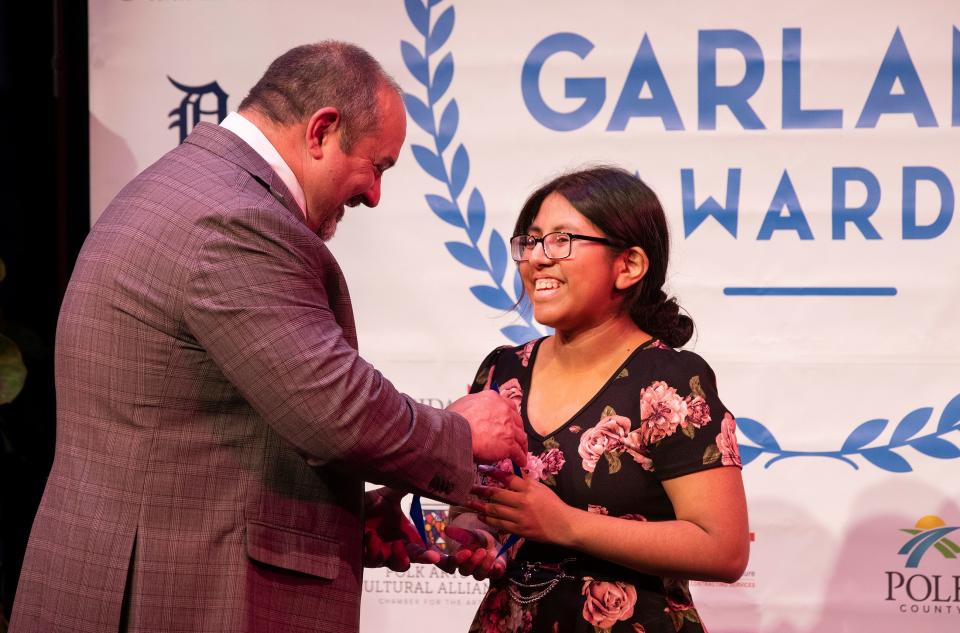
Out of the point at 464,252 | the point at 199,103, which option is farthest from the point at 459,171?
the point at 199,103

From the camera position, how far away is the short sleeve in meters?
1.75

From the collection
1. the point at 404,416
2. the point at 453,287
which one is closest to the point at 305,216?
the point at 404,416

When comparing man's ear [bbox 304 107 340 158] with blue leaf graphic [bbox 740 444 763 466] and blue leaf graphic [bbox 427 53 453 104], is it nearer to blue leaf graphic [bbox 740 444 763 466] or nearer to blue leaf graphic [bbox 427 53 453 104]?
blue leaf graphic [bbox 427 53 453 104]

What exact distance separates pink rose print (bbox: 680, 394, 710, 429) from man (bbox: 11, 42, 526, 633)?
15.8 inches

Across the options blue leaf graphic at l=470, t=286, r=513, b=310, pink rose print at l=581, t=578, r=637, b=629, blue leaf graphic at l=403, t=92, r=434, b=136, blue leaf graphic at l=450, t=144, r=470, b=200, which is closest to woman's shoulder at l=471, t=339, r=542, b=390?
pink rose print at l=581, t=578, r=637, b=629

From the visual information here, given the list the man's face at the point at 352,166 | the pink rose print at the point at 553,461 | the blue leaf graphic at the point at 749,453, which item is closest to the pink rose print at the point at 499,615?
the pink rose print at the point at 553,461

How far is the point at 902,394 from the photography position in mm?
3037

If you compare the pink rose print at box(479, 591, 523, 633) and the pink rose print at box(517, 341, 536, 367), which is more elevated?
the pink rose print at box(517, 341, 536, 367)

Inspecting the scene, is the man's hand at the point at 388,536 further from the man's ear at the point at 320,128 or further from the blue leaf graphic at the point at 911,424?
the blue leaf graphic at the point at 911,424

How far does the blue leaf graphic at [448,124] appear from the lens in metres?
3.22

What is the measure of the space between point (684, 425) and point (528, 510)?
31 cm

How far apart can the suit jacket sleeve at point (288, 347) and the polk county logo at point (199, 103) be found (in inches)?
75.5

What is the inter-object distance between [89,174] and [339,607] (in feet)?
7.33

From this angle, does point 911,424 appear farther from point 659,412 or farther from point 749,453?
point 659,412
